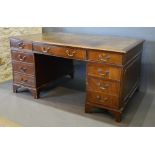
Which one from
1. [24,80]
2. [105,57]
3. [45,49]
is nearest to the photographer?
[105,57]

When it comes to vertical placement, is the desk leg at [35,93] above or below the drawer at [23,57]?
below

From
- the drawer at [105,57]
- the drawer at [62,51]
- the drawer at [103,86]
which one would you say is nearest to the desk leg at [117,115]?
the drawer at [103,86]

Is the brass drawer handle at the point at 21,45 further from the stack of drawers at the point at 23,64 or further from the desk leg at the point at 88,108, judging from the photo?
the desk leg at the point at 88,108

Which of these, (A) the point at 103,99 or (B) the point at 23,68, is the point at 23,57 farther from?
(A) the point at 103,99

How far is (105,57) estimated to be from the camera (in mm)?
2146

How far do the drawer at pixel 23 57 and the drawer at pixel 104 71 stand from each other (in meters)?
0.79

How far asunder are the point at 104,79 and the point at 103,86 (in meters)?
0.08

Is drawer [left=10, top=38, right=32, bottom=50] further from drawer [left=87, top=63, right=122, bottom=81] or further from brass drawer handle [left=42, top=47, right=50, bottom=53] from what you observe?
drawer [left=87, top=63, right=122, bottom=81]

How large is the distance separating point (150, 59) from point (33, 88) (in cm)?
151

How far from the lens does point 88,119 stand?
2324 mm

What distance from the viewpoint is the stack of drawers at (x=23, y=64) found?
2.69 m

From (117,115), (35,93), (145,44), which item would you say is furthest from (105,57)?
(35,93)

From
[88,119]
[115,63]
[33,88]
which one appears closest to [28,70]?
[33,88]
